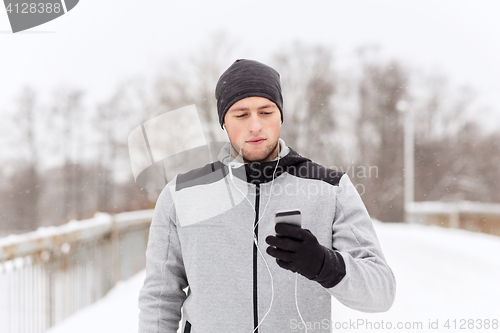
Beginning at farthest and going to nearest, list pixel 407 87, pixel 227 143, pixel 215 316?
pixel 407 87 → pixel 227 143 → pixel 215 316

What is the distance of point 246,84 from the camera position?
62.1 inches

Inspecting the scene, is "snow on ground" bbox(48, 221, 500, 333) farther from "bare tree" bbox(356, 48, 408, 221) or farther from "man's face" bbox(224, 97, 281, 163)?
"bare tree" bbox(356, 48, 408, 221)

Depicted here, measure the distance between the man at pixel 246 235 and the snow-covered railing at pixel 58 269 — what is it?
221 centimetres

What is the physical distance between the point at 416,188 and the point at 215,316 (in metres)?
23.8

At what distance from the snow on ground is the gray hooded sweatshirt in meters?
2.36

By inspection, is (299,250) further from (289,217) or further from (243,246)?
(243,246)

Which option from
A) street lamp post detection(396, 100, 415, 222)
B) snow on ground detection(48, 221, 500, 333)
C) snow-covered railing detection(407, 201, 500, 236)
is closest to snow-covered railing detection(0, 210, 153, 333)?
snow on ground detection(48, 221, 500, 333)

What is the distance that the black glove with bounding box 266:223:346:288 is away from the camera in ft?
3.41

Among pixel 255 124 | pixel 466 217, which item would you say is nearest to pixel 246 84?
pixel 255 124

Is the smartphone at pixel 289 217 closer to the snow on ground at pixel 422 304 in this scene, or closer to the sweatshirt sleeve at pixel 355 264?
the sweatshirt sleeve at pixel 355 264

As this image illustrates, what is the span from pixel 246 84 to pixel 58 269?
3.17 meters

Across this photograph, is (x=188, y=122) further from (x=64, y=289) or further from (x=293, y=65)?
(x=293, y=65)

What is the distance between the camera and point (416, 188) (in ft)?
75.0

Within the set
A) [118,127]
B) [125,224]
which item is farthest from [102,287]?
[118,127]
